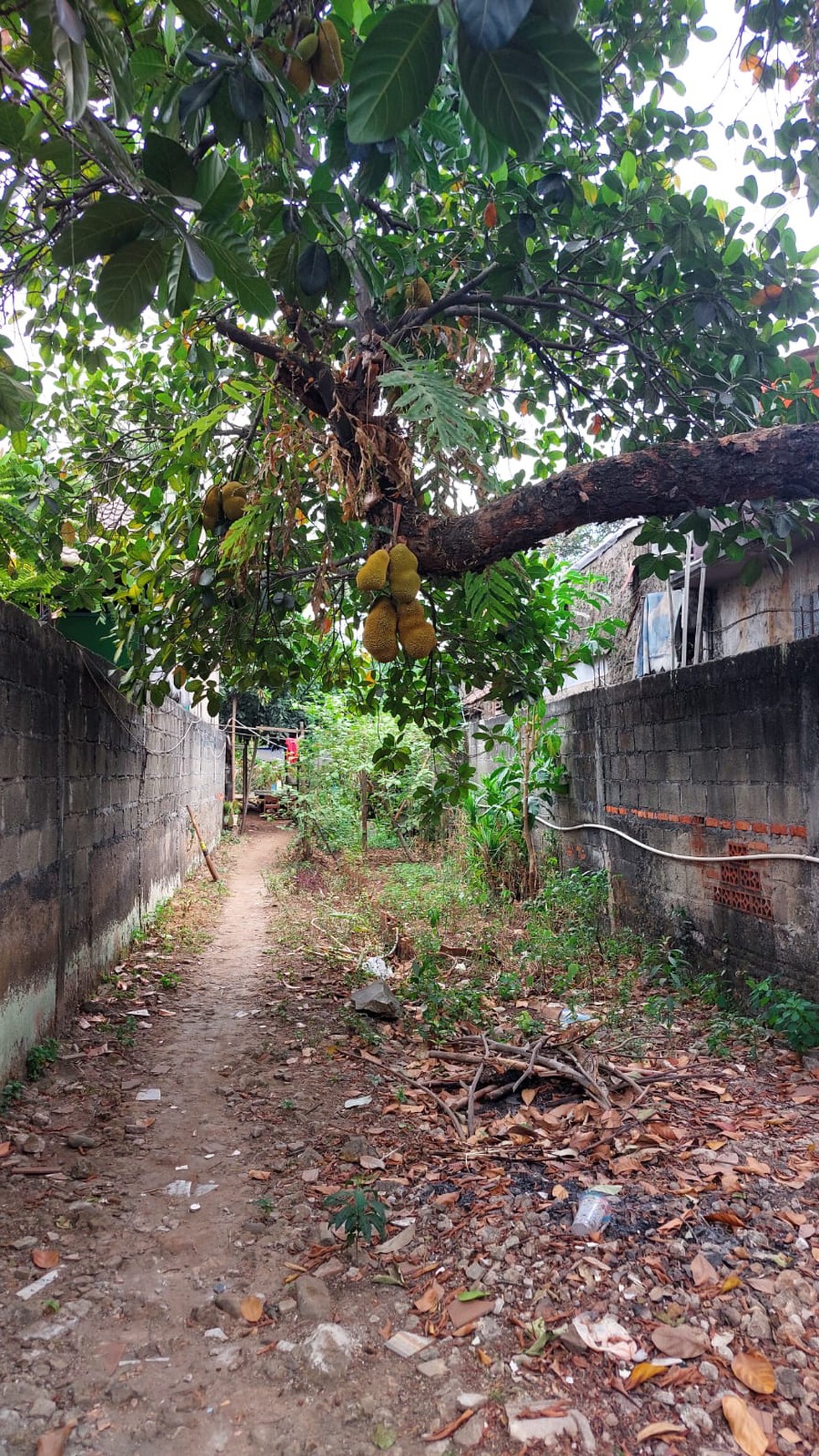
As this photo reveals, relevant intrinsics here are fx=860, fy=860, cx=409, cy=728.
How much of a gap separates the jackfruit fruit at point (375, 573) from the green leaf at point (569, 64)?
70.0 inches

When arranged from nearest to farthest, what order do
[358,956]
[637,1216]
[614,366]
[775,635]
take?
1. [637,1216]
2. [614,366]
3. [358,956]
4. [775,635]

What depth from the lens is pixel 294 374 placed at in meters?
3.54

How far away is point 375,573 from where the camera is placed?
2.96 m

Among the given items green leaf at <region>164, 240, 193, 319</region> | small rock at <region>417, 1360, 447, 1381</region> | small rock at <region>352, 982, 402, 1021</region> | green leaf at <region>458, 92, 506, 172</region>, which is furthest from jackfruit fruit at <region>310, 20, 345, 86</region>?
small rock at <region>352, 982, 402, 1021</region>

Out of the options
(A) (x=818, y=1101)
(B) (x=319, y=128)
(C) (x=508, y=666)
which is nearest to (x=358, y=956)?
(C) (x=508, y=666)

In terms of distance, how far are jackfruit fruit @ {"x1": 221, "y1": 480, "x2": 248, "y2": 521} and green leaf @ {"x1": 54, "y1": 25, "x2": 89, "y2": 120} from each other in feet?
10.1

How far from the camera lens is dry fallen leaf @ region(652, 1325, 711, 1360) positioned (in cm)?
199

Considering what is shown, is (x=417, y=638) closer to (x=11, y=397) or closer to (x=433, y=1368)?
(x=11, y=397)

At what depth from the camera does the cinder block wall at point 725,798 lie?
13.0 feet

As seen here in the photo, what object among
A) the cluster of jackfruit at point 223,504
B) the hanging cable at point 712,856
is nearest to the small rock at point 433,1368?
the hanging cable at point 712,856

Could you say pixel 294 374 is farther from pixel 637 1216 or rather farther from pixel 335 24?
pixel 637 1216

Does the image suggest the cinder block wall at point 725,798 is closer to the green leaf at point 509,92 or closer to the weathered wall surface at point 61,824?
the green leaf at point 509,92

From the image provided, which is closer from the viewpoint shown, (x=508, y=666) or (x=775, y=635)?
(x=508, y=666)

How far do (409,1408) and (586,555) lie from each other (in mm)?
10541
